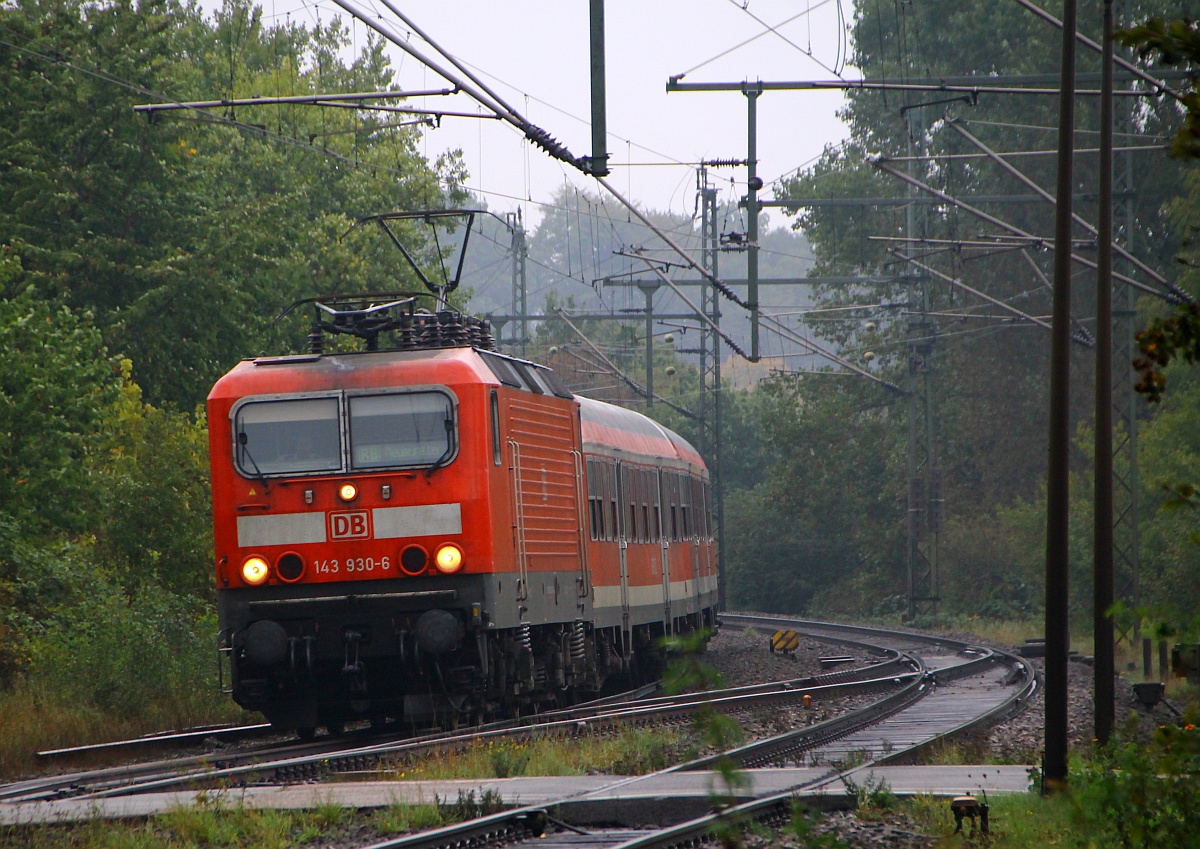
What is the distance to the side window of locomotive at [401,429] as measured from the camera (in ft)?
48.2

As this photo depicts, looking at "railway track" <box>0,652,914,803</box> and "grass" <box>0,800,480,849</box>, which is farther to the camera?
"railway track" <box>0,652,914,803</box>

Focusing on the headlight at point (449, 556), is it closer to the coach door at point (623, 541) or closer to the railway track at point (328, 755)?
the railway track at point (328, 755)

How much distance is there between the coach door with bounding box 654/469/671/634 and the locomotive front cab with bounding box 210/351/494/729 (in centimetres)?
986

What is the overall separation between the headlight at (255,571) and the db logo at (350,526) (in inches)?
25.2

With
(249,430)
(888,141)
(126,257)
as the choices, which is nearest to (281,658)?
(249,430)

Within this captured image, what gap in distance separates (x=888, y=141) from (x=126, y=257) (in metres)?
37.5

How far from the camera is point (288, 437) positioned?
14.8m

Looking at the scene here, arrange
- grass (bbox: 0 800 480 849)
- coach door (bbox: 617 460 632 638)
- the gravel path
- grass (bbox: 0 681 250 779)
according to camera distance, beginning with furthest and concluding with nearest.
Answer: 1. coach door (bbox: 617 460 632 638)
2. grass (bbox: 0 681 250 779)
3. the gravel path
4. grass (bbox: 0 800 480 849)

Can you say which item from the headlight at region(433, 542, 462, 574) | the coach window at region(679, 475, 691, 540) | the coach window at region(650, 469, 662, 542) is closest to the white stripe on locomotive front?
the headlight at region(433, 542, 462, 574)

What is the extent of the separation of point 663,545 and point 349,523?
10.8 metres

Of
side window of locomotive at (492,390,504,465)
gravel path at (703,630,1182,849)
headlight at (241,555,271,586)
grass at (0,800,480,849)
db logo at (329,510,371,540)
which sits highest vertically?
side window of locomotive at (492,390,504,465)

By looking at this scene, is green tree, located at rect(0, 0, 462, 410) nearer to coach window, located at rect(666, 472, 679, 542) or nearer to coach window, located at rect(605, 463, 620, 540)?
coach window, located at rect(666, 472, 679, 542)

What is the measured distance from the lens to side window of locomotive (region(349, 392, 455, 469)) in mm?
14703

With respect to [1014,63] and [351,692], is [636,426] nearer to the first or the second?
[351,692]
